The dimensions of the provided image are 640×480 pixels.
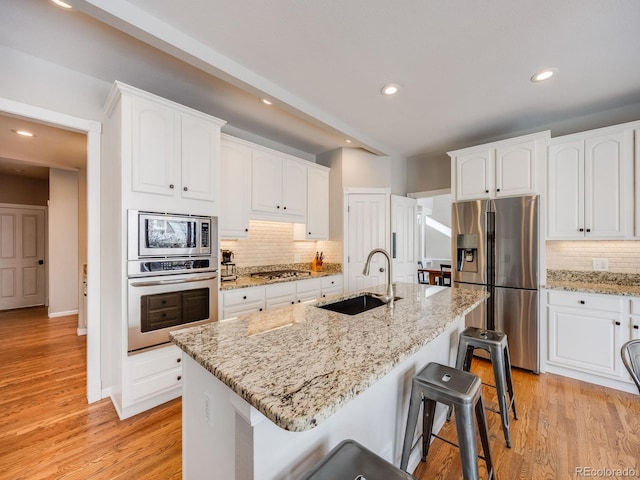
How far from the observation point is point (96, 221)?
7.88 feet

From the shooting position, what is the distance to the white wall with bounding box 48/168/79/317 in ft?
15.8

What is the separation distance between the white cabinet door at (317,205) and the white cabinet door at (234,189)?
39.4 inches

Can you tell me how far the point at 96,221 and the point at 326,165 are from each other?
2.99 metres

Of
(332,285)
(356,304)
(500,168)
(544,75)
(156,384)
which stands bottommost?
(156,384)

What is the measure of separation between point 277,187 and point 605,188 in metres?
3.46

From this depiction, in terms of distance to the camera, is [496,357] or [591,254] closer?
[496,357]

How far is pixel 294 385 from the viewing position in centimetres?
79

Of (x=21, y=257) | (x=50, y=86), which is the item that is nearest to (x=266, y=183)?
(x=50, y=86)

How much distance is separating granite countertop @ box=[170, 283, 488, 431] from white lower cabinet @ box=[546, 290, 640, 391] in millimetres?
1848

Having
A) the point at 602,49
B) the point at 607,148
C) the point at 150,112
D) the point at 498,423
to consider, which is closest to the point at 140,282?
the point at 150,112

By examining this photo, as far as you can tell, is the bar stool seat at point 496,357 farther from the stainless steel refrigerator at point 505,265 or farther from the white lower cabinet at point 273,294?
the white lower cabinet at point 273,294

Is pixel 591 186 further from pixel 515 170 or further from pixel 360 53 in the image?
pixel 360 53

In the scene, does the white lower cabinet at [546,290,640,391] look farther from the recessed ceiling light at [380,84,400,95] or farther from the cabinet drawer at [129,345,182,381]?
the cabinet drawer at [129,345,182,381]

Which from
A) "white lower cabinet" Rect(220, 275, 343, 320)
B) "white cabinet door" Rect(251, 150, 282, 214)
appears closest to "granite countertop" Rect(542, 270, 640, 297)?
"white lower cabinet" Rect(220, 275, 343, 320)
